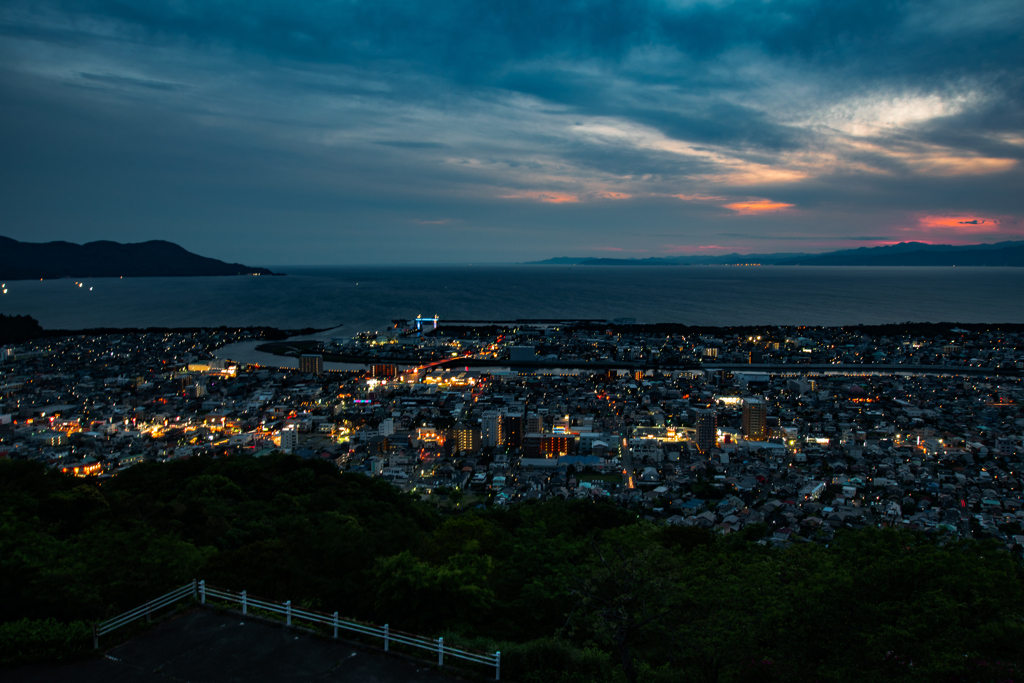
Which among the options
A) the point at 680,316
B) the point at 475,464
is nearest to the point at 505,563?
the point at 475,464

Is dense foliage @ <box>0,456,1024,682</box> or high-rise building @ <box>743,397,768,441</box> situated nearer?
dense foliage @ <box>0,456,1024,682</box>

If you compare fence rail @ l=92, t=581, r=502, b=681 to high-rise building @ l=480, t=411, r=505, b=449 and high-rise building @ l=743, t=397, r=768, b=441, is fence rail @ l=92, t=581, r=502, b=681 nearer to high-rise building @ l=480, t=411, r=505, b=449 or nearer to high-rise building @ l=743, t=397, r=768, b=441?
high-rise building @ l=480, t=411, r=505, b=449

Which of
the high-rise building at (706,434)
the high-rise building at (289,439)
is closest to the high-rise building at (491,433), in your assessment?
the high-rise building at (289,439)

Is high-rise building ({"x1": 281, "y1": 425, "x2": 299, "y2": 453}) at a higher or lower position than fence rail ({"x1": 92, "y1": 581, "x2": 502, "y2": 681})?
lower

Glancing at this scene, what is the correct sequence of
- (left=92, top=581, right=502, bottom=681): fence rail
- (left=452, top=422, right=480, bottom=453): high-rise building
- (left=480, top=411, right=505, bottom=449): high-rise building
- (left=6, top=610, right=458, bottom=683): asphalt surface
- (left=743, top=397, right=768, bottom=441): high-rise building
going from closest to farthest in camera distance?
1. (left=6, top=610, right=458, bottom=683): asphalt surface
2. (left=92, top=581, right=502, bottom=681): fence rail
3. (left=452, top=422, right=480, bottom=453): high-rise building
4. (left=480, top=411, right=505, bottom=449): high-rise building
5. (left=743, top=397, right=768, bottom=441): high-rise building

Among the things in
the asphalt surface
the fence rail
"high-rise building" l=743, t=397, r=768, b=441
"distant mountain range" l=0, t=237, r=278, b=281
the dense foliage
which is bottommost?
"high-rise building" l=743, t=397, r=768, b=441

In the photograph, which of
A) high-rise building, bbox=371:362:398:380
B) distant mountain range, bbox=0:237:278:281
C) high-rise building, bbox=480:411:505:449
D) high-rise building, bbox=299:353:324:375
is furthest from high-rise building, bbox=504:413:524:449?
distant mountain range, bbox=0:237:278:281
